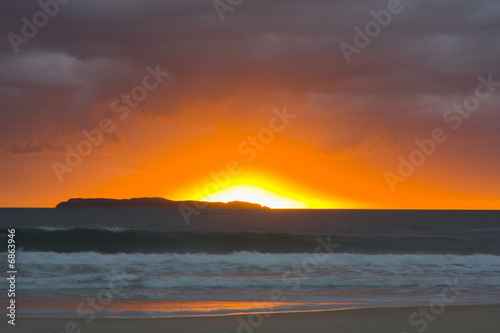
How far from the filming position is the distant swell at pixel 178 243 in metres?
30.6

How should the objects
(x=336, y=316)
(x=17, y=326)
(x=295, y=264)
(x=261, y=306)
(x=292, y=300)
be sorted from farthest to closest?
(x=295, y=264), (x=292, y=300), (x=261, y=306), (x=336, y=316), (x=17, y=326)

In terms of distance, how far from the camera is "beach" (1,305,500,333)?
987 centimetres

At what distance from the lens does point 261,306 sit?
1242 cm

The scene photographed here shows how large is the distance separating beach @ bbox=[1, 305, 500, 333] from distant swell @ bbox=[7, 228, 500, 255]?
19455 mm

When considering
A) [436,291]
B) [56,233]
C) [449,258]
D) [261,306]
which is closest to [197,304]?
[261,306]

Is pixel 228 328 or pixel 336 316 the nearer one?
pixel 228 328

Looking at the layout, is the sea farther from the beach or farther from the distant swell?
the beach

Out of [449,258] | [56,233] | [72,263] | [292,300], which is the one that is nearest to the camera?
[292,300]

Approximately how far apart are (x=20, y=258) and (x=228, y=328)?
1562 centimetres

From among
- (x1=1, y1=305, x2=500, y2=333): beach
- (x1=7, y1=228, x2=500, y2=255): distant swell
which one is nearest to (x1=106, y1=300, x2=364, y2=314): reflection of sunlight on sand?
(x1=1, y1=305, x2=500, y2=333): beach

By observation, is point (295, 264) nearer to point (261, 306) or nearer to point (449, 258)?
point (449, 258)

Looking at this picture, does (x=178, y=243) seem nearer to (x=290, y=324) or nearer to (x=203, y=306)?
(x=203, y=306)

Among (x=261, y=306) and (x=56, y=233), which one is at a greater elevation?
(x=56, y=233)

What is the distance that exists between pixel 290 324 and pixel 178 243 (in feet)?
74.8
